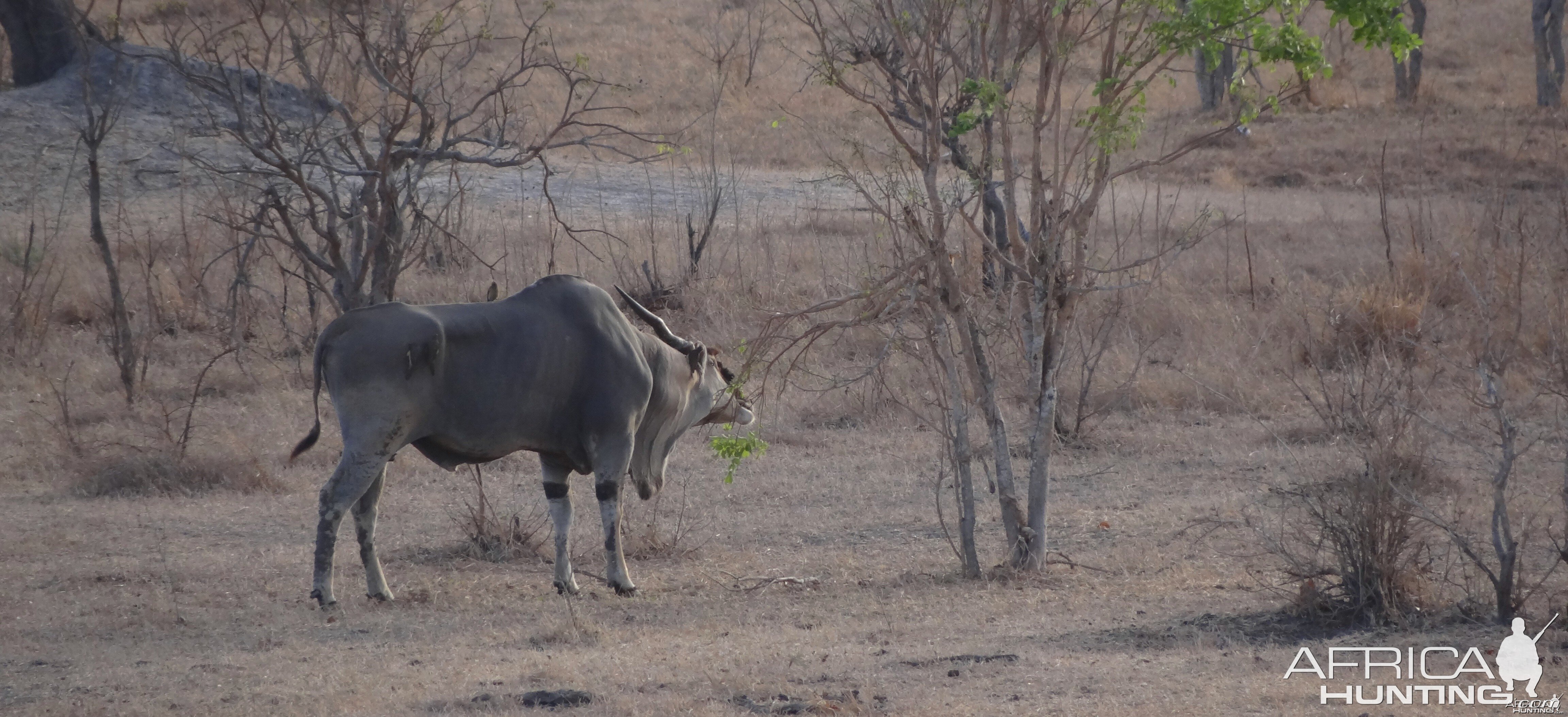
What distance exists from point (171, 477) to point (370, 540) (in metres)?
3.63

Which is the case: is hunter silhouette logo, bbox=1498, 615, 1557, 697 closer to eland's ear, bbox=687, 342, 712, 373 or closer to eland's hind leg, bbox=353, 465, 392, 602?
eland's ear, bbox=687, 342, 712, 373

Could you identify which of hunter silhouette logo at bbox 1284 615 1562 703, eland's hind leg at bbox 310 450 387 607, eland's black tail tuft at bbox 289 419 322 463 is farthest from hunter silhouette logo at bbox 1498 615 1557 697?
eland's black tail tuft at bbox 289 419 322 463

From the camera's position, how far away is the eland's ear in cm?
848

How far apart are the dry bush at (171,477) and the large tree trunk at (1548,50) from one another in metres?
26.2

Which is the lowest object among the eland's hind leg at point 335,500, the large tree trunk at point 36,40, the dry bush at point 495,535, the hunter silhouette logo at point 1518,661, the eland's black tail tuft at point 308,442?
the dry bush at point 495,535

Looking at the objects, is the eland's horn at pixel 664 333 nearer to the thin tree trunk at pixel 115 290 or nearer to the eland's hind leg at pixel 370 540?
the eland's hind leg at pixel 370 540

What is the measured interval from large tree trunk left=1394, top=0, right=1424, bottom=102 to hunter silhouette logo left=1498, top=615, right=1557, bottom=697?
26771 mm

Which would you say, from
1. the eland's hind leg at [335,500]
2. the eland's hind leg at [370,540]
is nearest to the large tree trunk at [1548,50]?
the eland's hind leg at [370,540]

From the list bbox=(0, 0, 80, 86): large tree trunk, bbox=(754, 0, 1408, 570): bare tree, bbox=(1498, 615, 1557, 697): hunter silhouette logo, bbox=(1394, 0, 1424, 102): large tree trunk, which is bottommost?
bbox=(1498, 615, 1557, 697): hunter silhouette logo

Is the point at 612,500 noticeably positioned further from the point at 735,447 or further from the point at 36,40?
the point at 36,40

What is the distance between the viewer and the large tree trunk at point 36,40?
21297 mm

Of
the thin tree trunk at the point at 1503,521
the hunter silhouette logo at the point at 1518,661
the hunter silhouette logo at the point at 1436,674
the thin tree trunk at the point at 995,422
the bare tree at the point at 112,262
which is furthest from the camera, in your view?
the bare tree at the point at 112,262

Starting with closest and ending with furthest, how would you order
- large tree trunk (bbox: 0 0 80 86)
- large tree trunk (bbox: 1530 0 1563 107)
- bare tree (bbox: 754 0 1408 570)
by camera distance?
bare tree (bbox: 754 0 1408 570), large tree trunk (bbox: 0 0 80 86), large tree trunk (bbox: 1530 0 1563 107)

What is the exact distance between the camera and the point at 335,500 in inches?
271
